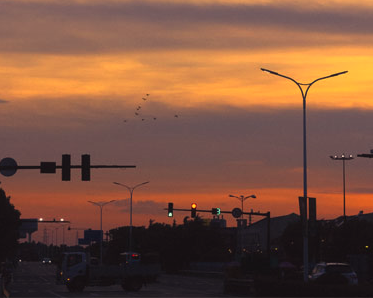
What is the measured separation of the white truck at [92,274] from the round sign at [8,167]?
19.9m

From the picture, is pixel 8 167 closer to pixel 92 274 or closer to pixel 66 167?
pixel 66 167

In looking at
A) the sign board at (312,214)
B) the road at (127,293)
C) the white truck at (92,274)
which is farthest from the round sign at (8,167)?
the white truck at (92,274)

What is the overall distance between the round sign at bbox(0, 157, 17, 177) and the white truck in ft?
65.3

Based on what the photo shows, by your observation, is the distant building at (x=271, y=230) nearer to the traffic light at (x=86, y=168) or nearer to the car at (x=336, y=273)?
the car at (x=336, y=273)

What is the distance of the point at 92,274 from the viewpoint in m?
59.1

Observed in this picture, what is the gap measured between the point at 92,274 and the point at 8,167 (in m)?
20.9

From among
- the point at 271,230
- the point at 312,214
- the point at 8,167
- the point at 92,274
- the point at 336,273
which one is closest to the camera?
the point at 8,167

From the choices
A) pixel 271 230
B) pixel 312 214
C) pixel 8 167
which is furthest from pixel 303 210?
pixel 271 230

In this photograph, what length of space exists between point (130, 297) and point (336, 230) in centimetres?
7845

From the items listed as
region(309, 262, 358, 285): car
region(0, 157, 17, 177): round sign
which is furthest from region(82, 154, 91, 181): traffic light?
region(309, 262, 358, 285): car

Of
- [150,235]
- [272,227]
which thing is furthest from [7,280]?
[272,227]

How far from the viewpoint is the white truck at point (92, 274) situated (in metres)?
58.9

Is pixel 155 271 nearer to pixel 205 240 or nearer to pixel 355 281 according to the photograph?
pixel 355 281

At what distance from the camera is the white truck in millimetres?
58875
